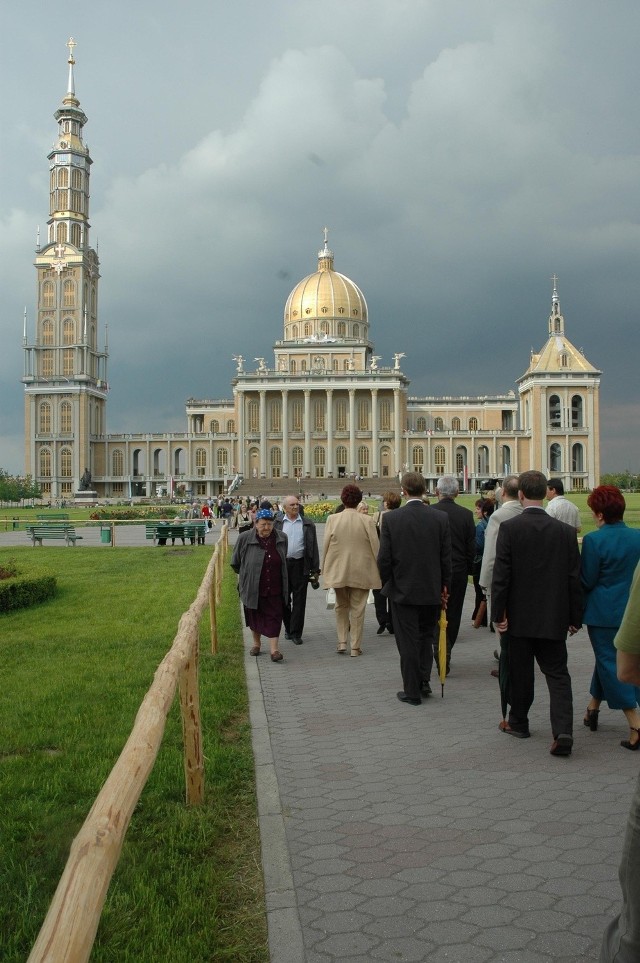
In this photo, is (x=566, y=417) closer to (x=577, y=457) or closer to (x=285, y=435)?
(x=577, y=457)

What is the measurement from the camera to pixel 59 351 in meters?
102

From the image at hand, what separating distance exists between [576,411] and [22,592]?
9151cm

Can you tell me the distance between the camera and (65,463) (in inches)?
3917

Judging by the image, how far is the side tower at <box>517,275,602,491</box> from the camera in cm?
9656

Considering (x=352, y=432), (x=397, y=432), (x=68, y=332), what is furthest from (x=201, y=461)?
(x=397, y=432)

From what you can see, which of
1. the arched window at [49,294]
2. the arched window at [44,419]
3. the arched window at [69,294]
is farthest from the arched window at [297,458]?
the arched window at [49,294]

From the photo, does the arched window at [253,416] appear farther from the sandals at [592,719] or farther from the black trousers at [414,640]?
the sandals at [592,719]

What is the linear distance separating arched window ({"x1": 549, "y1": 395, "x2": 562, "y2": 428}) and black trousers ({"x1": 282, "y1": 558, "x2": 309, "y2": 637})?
9069 centimetres

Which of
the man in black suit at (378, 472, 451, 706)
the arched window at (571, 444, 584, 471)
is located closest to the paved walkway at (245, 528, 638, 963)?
the man in black suit at (378, 472, 451, 706)

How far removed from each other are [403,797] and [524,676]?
1.89m

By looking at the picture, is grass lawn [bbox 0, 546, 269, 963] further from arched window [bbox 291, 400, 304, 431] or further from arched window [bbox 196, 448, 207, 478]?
arched window [bbox 196, 448, 207, 478]

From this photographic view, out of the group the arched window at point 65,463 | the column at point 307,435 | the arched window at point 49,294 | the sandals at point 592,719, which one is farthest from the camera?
the arched window at point 49,294

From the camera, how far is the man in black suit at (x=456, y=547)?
10414 mm

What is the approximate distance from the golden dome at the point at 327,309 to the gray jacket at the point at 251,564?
9067 centimetres
